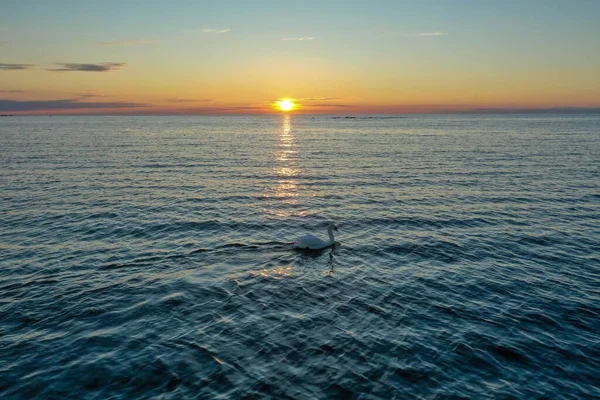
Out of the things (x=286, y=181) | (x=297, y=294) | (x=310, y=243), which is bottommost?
(x=297, y=294)

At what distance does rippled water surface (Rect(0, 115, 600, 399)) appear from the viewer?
13750 millimetres

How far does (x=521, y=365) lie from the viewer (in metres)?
14.5

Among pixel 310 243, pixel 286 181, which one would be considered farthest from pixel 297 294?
pixel 286 181

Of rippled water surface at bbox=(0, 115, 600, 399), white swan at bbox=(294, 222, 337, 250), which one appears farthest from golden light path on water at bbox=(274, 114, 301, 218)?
white swan at bbox=(294, 222, 337, 250)

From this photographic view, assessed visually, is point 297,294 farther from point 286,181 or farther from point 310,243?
point 286,181

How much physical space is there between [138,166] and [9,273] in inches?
1532

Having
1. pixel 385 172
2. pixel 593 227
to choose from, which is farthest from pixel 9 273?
pixel 385 172

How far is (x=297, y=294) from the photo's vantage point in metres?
19.9

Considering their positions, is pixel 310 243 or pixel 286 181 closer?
pixel 310 243

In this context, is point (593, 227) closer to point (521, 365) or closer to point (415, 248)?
point (415, 248)

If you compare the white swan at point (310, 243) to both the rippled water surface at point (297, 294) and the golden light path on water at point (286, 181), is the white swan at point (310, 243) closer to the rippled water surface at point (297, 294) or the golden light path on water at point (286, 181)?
the rippled water surface at point (297, 294)

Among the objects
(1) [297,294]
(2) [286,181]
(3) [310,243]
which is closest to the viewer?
(1) [297,294]

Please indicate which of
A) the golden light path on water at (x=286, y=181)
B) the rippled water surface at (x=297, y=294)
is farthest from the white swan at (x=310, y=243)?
the golden light path on water at (x=286, y=181)

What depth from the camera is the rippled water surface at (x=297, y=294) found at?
13.8 m
